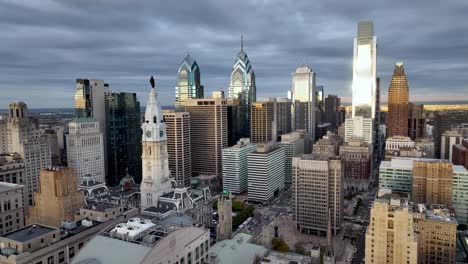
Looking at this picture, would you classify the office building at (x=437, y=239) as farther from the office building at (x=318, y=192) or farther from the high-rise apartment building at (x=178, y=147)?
the high-rise apartment building at (x=178, y=147)

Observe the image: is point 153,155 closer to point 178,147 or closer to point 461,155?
point 178,147

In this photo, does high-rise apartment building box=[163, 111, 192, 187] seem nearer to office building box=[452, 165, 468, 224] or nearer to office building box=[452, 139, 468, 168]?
office building box=[452, 165, 468, 224]

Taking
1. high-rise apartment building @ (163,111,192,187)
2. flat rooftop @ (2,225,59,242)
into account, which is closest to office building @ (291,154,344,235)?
high-rise apartment building @ (163,111,192,187)

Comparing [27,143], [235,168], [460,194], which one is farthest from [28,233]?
[460,194]

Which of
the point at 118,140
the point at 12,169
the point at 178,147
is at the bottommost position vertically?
the point at 12,169

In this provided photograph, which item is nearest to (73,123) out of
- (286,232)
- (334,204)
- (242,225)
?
(242,225)

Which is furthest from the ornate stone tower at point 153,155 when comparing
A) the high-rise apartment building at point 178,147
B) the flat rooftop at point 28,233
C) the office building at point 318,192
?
the high-rise apartment building at point 178,147

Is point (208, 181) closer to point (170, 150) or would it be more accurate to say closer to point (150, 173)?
point (170, 150)
